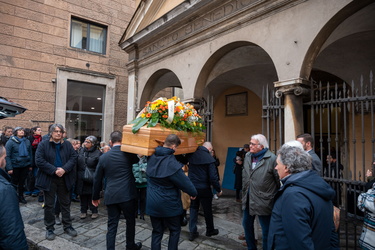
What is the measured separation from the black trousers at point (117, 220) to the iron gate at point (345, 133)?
2.77m

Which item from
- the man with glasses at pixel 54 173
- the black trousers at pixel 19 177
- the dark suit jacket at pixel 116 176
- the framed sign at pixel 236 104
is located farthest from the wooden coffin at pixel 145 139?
the framed sign at pixel 236 104

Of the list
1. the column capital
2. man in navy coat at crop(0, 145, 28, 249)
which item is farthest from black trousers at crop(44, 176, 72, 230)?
the column capital

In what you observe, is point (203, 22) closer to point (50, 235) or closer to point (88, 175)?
point (88, 175)

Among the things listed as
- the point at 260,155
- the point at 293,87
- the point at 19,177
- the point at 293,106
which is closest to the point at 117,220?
the point at 260,155

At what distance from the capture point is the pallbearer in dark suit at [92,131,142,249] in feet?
11.9

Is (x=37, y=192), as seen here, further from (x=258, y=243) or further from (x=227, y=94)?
(x=227, y=94)

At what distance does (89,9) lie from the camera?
10.9 m

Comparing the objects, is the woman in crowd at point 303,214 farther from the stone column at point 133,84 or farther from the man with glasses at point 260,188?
the stone column at point 133,84

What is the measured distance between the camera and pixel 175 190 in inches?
131

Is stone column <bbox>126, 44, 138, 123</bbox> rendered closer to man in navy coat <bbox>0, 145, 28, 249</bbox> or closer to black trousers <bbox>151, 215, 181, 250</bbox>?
black trousers <bbox>151, 215, 181, 250</bbox>

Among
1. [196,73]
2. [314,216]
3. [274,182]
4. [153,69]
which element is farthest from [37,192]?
[314,216]

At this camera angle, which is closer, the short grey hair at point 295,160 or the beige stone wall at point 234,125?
the short grey hair at point 295,160

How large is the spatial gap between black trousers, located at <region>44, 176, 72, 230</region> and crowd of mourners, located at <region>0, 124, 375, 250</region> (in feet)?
0.05

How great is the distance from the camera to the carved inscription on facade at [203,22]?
18.2ft
